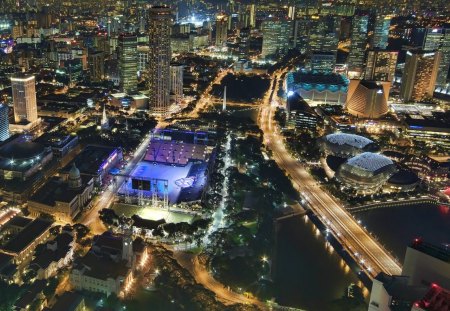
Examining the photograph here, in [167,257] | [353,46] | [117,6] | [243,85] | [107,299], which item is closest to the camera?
[107,299]

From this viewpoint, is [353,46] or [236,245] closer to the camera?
[236,245]

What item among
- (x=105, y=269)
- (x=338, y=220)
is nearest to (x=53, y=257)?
(x=105, y=269)

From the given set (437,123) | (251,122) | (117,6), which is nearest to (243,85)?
(251,122)

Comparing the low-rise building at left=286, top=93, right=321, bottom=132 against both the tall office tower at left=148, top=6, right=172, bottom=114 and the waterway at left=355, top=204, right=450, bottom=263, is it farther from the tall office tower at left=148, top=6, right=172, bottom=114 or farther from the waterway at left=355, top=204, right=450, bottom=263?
the waterway at left=355, top=204, right=450, bottom=263

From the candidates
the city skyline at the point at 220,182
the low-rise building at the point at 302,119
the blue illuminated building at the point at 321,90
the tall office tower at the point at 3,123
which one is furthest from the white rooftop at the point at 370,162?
the tall office tower at the point at 3,123

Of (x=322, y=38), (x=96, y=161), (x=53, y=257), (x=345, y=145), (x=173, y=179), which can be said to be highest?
(x=322, y=38)

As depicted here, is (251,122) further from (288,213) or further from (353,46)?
(353,46)

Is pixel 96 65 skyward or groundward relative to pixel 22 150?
skyward

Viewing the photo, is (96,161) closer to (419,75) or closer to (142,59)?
(142,59)
